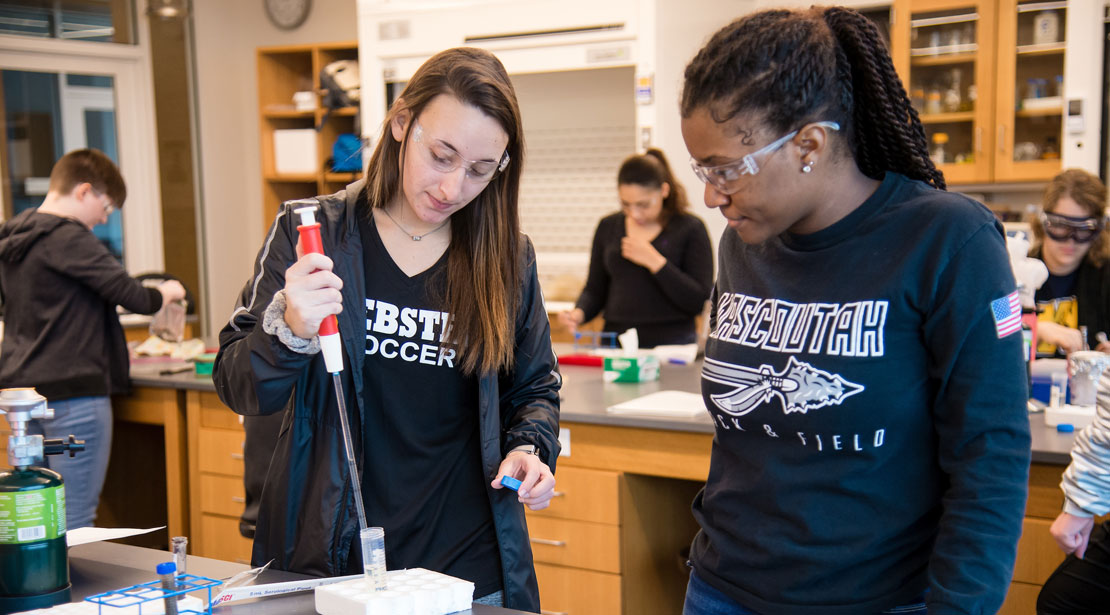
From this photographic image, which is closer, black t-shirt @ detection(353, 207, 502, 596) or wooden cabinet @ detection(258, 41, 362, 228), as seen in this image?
black t-shirt @ detection(353, 207, 502, 596)

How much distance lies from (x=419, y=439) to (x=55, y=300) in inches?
87.6

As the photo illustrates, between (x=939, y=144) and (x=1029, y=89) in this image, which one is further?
(x=939, y=144)

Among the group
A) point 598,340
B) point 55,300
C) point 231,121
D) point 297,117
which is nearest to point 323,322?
point 55,300

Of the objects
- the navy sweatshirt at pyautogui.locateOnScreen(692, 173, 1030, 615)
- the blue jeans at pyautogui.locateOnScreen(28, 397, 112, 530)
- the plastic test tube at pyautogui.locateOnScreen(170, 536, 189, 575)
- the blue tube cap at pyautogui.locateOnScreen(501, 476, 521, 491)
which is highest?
the navy sweatshirt at pyautogui.locateOnScreen(692, 173, 1030, 615)

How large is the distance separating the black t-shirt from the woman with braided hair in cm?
41

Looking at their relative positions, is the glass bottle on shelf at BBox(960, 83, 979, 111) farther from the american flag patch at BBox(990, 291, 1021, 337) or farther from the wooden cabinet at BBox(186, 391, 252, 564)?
the american flag patch at BBox(990, 291, 1021, 337)

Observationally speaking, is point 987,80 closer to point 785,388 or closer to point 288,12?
point 785,388

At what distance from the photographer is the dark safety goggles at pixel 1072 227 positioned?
9.87 ft

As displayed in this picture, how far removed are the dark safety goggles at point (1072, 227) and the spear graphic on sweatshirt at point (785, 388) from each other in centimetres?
230

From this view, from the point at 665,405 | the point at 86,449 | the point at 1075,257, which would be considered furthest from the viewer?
the point at 1075,257

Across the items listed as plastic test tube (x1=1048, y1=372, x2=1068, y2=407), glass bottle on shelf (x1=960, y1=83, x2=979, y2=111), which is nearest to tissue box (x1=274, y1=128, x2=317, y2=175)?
glass bottle on shelf (x1=960, y1=83, x2=979, y2=111)

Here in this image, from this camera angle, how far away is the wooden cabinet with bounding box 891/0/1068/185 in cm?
432

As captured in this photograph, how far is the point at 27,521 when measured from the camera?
3.69 ft

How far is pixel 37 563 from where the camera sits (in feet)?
3.73
